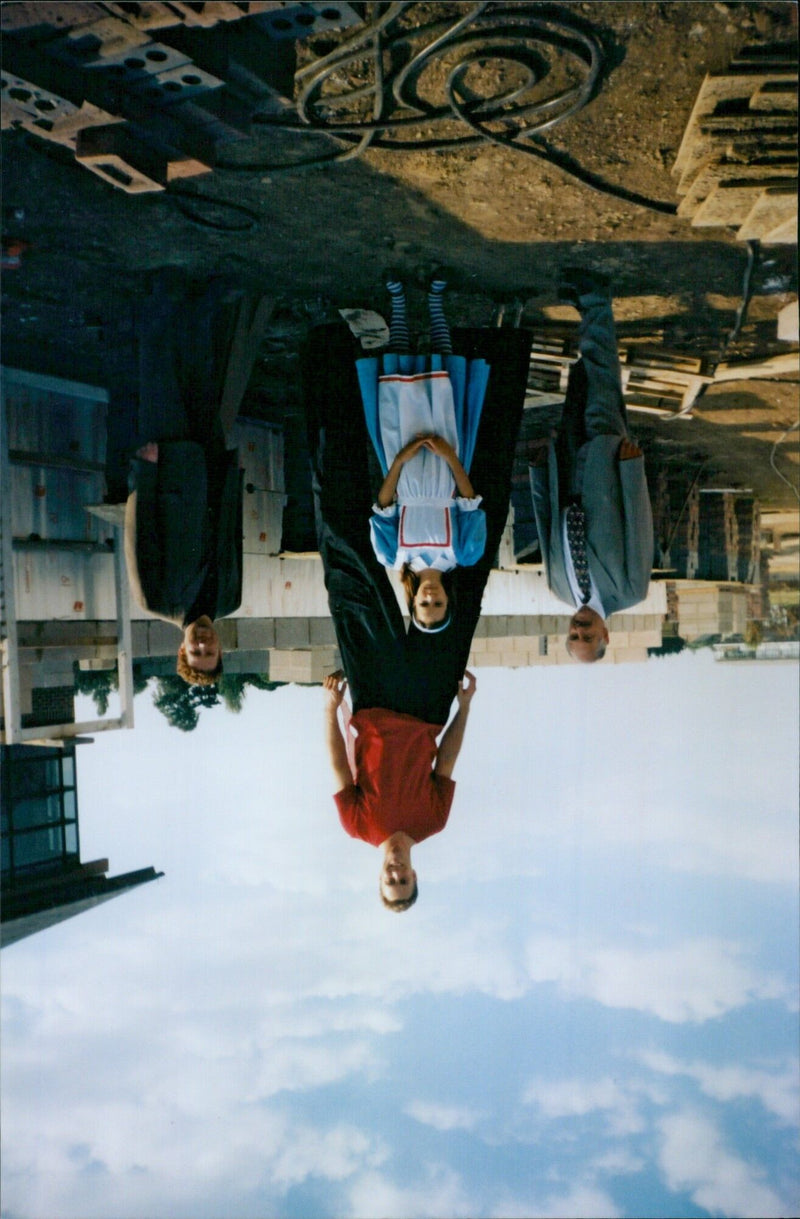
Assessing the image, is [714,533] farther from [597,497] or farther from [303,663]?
[597,497]

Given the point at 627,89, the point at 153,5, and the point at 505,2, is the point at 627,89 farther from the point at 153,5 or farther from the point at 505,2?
the point at 153,5

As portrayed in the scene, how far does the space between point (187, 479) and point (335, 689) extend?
172 centimetres

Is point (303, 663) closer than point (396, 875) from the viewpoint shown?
No

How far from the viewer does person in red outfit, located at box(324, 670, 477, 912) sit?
5289 mm

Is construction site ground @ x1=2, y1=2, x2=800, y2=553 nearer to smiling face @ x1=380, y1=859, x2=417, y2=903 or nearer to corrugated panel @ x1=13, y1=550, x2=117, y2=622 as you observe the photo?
corrugated panel @ x1=13, y1=550, x2=117, y2=622

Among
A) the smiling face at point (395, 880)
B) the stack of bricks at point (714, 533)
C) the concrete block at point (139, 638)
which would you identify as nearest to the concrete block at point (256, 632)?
the concrete block at point (139, 638)

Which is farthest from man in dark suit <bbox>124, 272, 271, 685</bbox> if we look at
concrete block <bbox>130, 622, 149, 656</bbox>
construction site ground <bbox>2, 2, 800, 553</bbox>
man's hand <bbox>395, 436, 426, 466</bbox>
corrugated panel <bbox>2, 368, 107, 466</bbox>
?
concrete block <bbox>130, 622, 149, 656</bbox>

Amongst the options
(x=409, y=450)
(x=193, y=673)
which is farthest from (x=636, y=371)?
(x=193, y=673)

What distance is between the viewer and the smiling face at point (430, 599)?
16.5ft

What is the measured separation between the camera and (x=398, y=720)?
5395 mm

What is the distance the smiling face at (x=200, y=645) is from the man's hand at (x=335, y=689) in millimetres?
841

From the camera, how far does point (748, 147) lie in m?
4.32

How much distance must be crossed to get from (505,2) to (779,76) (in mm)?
1390

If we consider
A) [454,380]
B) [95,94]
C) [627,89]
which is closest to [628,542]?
[454,380]
